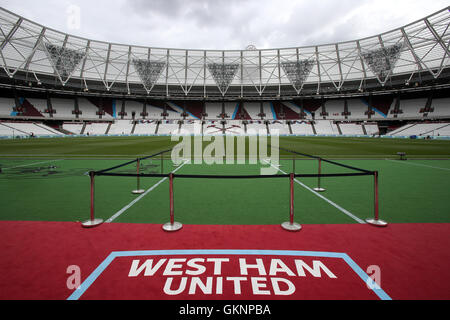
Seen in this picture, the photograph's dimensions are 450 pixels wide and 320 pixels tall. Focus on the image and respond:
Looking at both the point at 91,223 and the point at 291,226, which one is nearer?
the point at 291,226

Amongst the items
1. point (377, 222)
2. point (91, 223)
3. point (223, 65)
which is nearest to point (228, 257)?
point (91, 223)

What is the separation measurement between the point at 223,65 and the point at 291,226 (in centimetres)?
6205

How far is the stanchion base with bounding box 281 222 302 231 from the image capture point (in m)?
3.94

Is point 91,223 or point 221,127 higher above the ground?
point 221,127

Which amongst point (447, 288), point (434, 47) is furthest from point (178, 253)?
point (434, 47)

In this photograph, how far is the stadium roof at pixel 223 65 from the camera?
42531 mm

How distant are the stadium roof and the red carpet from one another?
56289 mm

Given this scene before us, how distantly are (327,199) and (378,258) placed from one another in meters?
2.99

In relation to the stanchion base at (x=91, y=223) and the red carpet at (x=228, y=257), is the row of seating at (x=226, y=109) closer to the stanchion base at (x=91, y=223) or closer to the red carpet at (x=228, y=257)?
the stanchion base at (x=91, y=223)

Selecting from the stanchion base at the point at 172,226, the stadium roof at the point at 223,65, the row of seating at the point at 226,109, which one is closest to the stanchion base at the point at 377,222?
the stanchion base at the point at 172,226

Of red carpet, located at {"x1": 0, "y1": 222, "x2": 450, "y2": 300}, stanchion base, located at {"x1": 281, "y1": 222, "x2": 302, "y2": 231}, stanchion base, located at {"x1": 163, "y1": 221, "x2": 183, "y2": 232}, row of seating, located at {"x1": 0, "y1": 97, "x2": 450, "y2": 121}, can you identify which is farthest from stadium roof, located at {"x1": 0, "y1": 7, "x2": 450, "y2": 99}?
stanchion base, located at {"x1": 281, "y1": 222, "x2": 302, "y2": 231}

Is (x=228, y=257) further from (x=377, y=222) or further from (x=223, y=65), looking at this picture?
(x=223, y=65)

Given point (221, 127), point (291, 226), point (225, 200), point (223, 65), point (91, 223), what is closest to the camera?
point (291, 226)

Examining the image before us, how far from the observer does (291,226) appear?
4035 mm
